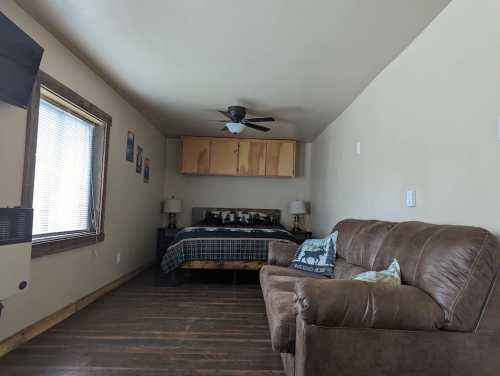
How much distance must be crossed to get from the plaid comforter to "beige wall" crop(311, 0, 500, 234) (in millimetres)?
1429

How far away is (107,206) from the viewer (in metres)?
3.69

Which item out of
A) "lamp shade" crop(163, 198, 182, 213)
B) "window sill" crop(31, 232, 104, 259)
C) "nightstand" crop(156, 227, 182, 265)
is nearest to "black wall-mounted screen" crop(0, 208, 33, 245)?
"window sill" crop(31, 232, 104, 259)

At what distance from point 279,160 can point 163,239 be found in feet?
8.25

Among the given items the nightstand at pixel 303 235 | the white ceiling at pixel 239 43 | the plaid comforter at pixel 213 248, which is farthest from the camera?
the nightstand at pixel 303 235

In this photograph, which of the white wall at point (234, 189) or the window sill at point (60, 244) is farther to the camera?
the white wall at point (234, 189)

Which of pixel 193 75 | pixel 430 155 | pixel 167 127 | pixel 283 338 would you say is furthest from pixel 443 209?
pixel 167 127

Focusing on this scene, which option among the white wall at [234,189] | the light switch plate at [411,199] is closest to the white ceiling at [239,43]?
the light switch plate at [411,199]

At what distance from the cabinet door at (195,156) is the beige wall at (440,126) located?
3.23 meters

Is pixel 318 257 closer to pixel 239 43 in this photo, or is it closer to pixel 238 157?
pixel 239 43

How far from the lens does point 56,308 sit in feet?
8.92

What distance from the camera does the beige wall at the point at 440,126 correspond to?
5.48 feet

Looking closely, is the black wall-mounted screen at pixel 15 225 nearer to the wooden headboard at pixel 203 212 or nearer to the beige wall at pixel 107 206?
the beige wall at pixel 107 206

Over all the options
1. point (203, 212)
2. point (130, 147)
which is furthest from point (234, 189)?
point (130, 147)

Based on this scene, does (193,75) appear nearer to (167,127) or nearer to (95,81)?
(95,81)
